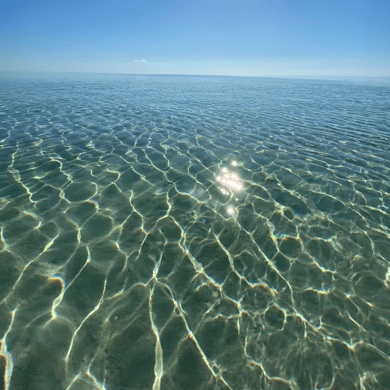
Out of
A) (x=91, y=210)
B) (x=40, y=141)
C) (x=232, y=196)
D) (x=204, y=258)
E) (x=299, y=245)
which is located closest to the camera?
(x=204, y=258)

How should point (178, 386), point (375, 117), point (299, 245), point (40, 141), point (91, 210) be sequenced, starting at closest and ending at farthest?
point (178, 386) → point (299, 245) → point (91, 210) → point (40, 141) → point (375, 117)

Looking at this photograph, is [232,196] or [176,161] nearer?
[232,196]

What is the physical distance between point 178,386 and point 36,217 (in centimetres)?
550

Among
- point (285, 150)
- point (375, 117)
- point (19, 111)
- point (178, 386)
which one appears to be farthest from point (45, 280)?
point (375, 117)

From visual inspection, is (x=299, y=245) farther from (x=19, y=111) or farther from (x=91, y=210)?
(x=19, y=111)

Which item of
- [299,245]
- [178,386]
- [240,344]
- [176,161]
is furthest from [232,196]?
[178,386]

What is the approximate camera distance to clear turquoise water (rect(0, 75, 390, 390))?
3404mm

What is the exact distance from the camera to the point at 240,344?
3.68m

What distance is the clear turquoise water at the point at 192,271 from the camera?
3.40 meters

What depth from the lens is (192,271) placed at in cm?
484

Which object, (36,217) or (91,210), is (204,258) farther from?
(36,217)

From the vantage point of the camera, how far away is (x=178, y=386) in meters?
3.22

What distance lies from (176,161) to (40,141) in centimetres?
739

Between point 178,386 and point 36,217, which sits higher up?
point 36,217
